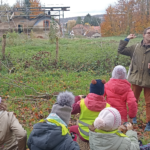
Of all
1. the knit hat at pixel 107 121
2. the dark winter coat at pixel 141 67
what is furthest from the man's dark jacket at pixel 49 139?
the dark winter coat at pixel 141 67

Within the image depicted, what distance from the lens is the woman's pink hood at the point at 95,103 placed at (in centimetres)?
291

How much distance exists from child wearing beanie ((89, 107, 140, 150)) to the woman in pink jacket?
133cm

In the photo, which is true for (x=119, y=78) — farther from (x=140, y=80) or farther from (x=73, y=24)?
(x=73, y=24)

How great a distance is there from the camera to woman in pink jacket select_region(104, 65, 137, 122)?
3.59 m

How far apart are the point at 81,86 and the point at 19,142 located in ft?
16.4

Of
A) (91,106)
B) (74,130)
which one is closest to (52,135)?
(91,106)

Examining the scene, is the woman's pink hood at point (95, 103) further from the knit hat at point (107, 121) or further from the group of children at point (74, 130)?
the knit hat at point (107, 121)

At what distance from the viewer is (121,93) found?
12.0 feet

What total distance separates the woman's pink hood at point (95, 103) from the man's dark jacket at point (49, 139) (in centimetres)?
72

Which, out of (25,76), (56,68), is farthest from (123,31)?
(25,76)

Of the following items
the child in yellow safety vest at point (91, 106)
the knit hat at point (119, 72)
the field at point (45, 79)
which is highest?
the knit hat at point (119, 72)

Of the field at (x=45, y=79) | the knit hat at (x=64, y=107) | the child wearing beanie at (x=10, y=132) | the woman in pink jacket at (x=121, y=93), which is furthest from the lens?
the field at (x=45, y=79)

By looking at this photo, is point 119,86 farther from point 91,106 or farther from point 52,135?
point 52,135

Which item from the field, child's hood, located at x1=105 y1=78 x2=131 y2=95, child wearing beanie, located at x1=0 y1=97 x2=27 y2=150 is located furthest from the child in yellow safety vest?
the field
